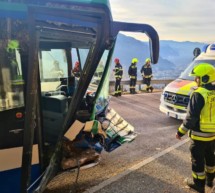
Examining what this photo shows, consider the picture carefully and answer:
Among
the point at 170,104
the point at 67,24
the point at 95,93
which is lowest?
the point at 170,104

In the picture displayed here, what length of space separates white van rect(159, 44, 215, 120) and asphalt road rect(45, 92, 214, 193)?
692 mm

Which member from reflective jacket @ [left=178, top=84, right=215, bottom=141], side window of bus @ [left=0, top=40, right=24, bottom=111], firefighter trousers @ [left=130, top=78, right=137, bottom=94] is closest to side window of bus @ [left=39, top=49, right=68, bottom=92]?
side window of bus @ [left=0, top=40, right=24, bottom=111]

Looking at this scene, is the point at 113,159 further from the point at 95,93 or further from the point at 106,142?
the point at 95,93

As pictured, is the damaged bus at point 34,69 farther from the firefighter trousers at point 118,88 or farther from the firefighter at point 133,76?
the firefighter at point 133,76

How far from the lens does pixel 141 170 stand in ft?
17.8

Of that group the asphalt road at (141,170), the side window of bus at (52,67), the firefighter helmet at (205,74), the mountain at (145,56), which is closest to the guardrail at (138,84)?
the mountain at (145,56)

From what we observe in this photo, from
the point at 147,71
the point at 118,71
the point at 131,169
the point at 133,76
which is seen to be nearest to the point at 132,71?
the point at 133,76

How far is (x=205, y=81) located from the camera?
4.48 meters

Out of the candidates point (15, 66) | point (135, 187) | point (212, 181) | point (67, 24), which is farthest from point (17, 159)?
point (212, 181)

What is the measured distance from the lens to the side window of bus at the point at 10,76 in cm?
324

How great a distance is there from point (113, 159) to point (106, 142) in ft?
4.71

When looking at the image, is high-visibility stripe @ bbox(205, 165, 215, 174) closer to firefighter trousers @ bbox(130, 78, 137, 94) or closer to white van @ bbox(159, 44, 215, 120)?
white van @ bbox(159, 44, 215, 120)

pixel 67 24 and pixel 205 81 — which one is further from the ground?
pixel 67 24

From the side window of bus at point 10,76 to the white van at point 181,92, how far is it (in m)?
6.00
